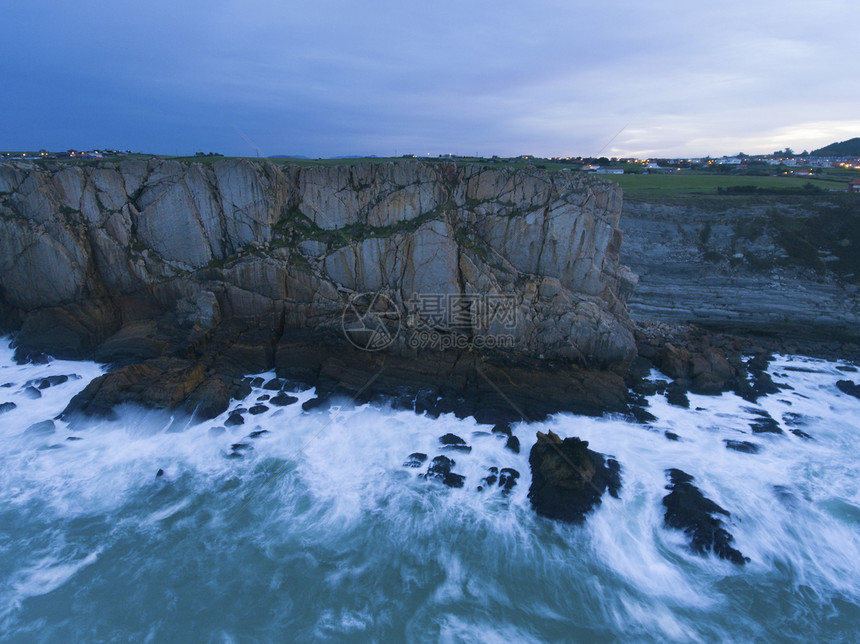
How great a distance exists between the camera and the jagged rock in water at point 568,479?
13.5m

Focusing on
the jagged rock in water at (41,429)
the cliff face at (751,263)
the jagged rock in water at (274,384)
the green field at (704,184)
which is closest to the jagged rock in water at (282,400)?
the jagged rock in water at (274,384)

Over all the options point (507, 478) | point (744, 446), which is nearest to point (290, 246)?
point (507, 478)

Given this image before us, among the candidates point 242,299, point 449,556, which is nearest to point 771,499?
point 449,556

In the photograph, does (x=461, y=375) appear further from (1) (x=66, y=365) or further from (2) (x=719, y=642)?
(1) (x=66, y=365)

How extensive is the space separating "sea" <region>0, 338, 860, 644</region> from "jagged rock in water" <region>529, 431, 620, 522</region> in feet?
1.29

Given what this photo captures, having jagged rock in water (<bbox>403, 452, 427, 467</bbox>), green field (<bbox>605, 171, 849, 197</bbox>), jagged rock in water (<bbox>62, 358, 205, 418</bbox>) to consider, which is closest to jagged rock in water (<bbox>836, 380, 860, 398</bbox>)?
jagged rock in water (<bbox>403, 452, 427, 467</bbox>)

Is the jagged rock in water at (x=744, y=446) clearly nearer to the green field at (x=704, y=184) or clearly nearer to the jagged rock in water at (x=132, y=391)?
the jagged rock in water at (x=132, y=391)

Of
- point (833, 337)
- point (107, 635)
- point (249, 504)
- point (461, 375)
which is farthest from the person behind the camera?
point (833, 337)

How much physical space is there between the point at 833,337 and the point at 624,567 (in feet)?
84.0

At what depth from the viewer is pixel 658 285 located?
30.9 meters

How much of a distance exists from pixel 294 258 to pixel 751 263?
33050mm

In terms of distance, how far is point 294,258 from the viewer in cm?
2125

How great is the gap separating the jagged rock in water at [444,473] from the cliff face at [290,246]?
6.38 meters

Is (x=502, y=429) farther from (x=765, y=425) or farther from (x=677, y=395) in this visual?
(x=765, y=425)
